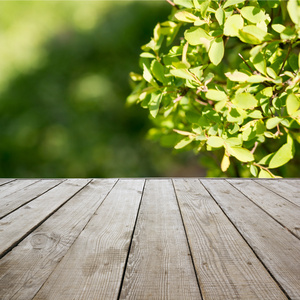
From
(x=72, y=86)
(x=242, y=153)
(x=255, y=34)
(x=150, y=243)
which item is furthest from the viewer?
(x=72, y=86)

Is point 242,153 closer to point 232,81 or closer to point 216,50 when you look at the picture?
point 232,81

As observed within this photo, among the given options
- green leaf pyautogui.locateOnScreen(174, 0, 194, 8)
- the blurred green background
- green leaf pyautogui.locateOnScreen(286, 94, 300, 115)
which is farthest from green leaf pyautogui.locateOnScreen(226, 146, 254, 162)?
the blurred green background

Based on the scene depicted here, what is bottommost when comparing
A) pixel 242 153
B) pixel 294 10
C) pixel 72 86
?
pixel 242 153

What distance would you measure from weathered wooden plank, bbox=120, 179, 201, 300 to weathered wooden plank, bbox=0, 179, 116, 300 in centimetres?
17

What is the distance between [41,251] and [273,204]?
2.79ft

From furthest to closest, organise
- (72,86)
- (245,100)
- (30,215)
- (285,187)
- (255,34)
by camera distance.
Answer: (72,86) < (285,187) < (245,100) < (255,34) < (30,215)

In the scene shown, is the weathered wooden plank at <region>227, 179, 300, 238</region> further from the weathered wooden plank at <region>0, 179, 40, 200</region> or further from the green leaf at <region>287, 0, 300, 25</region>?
the weathered wooden plank at <region>0, 179, 40, 200</region>

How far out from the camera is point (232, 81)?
1608 millimetres

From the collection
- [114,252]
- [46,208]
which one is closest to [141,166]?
[46,208]

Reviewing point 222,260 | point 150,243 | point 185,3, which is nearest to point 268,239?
point 222,260

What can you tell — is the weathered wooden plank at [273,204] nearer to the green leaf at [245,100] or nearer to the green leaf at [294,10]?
the green leaf at [245,100]

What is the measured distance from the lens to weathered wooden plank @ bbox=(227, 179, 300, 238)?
1150 mm

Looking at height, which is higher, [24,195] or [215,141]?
[215,141]

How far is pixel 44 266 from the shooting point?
0.83 meters
